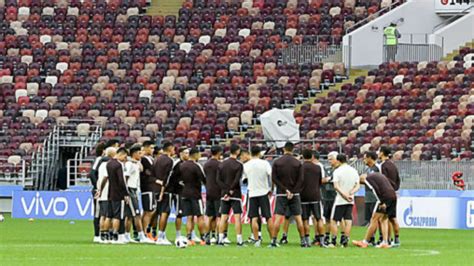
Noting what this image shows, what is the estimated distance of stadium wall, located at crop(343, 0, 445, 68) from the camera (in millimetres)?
57688

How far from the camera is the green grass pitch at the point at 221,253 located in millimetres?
26109

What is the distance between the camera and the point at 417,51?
5731cm

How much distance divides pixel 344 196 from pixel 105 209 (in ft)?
16.2

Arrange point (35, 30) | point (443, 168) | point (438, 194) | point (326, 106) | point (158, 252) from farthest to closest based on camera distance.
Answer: point (35, 30)
point (326, 106)
point (443, 168)
point (438, 194)
point (158, 252)

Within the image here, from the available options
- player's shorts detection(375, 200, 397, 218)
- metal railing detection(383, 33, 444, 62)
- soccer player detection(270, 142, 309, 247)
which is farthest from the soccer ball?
metal railing detection(383, 33, 444, 62)

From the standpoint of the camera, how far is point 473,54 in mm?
54719

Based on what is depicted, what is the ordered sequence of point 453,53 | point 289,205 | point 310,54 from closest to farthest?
point 289,205 → point 453,53 → point 310,54

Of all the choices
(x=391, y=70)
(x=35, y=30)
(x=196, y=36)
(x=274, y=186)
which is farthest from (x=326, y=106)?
(x=274, y=186)

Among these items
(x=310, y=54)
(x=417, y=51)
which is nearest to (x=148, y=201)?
(x=310, y=54)

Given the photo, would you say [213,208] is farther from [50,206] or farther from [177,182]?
[50,206]

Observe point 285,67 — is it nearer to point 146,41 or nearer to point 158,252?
point 146,41

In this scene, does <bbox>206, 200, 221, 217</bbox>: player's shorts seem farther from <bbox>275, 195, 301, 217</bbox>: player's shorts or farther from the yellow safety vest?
the yellow safety vest

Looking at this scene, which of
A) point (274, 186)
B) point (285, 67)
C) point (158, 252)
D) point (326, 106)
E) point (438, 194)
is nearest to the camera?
point (158, 252)

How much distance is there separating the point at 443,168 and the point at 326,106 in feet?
38.1
